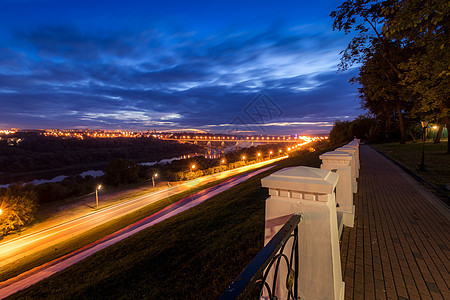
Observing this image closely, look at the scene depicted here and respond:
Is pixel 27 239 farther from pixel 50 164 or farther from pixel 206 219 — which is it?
pixel 50 164

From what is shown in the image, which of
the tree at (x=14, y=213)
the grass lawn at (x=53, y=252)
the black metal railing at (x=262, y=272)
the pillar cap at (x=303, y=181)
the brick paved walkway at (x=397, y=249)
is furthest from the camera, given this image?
the tree at (x=14, y=213)

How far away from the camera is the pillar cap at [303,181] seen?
1.85 metres

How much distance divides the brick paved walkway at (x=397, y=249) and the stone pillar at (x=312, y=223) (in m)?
1.34

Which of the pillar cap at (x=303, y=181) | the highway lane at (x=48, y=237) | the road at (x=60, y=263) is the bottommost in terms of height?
the highway lane at (x=48, y=237)

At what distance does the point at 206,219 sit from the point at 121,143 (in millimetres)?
153588

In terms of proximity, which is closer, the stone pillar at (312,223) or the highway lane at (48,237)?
the stone pillar at (312,223)

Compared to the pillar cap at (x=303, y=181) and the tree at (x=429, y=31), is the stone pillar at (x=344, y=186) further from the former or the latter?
the tree at (x=429, y=31)

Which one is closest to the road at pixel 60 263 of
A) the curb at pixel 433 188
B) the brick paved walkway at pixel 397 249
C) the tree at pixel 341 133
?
the brick paved walkway at pixel 397 249

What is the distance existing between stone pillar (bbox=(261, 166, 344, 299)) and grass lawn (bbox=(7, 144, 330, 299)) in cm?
192

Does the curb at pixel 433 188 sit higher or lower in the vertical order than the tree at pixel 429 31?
lower

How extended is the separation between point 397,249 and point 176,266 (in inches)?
183

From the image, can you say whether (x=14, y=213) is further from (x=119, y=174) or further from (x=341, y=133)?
(x=341, y=133)

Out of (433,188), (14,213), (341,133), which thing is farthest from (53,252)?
(341,133)

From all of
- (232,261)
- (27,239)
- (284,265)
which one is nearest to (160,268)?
(232,261)
